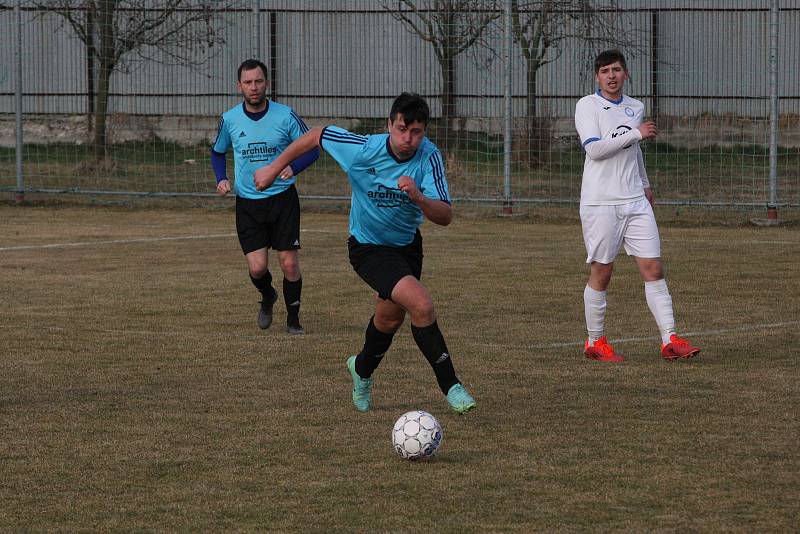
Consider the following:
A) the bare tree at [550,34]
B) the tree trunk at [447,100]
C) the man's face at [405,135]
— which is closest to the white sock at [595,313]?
the man's face at [405,135]

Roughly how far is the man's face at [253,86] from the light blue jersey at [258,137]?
0.11m

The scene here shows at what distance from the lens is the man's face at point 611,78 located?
9086mm

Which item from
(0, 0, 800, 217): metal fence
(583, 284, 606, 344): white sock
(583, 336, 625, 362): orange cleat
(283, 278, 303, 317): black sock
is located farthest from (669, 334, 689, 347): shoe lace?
(0, 0, 800, 217): metal fence

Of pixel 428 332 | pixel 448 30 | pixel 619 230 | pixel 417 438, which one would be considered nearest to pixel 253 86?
pixel 619 230

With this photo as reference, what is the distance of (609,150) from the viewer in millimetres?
9078

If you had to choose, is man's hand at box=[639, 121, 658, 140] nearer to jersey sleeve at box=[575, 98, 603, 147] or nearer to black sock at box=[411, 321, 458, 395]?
jersey sleeve at box=[575, 98, 603, 147]

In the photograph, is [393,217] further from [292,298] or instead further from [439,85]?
[439,85]

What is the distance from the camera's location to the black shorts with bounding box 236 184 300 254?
34.7ft

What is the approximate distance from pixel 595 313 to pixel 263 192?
2813mm

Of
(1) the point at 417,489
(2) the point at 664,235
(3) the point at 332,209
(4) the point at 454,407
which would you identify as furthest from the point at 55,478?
(3) the point at 332,209

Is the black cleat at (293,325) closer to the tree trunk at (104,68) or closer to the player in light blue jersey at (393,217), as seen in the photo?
the player in light blue jersey at (393,217)

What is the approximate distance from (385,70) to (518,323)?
36.8 feet

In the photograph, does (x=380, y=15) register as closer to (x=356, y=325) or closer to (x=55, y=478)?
(x=356, y=325)

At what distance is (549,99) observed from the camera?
65.9ft
